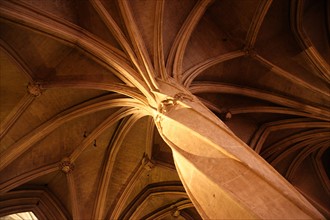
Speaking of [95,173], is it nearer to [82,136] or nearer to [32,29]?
[82,136]

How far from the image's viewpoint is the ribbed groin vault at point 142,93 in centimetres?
848

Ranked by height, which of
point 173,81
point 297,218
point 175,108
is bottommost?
point 297,218

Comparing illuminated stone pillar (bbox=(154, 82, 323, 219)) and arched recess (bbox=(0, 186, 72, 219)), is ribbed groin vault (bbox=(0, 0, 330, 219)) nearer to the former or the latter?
arched recess (bbox=(0, 186, 72, 219))

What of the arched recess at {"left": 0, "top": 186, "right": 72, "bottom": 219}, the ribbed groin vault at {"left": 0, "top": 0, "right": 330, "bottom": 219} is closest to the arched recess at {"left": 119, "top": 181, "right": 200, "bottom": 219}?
the ribbed groin vault at {"left": 0, "top": 0, "right": 330, "bottom": 219}

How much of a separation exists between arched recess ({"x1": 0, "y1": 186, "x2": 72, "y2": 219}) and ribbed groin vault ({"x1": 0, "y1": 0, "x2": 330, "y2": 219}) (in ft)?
0.11

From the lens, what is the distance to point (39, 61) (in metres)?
9.16

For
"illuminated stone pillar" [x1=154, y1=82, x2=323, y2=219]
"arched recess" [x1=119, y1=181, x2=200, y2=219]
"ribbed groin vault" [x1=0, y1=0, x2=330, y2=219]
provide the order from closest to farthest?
"illuminated stone pillar" [x1=154, y1=82, x2=323, y2=219]
"ribbed groin vault" [x1=0, y1=0, x2=330, y2=219]
"arched recess" [x1=119, y1=181, x2=200, y2=219]

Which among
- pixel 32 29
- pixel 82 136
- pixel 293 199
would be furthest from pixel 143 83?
pixel 293 199

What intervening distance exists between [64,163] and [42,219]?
198 centimetres

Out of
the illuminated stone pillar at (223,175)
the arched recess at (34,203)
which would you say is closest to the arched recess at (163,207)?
the arched recess at (34,203)

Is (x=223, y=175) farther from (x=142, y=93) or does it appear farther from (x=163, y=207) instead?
(x=163, y=207)

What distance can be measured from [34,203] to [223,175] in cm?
859

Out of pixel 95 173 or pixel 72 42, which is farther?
pixel 95 173

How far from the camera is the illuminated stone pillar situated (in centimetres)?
369
